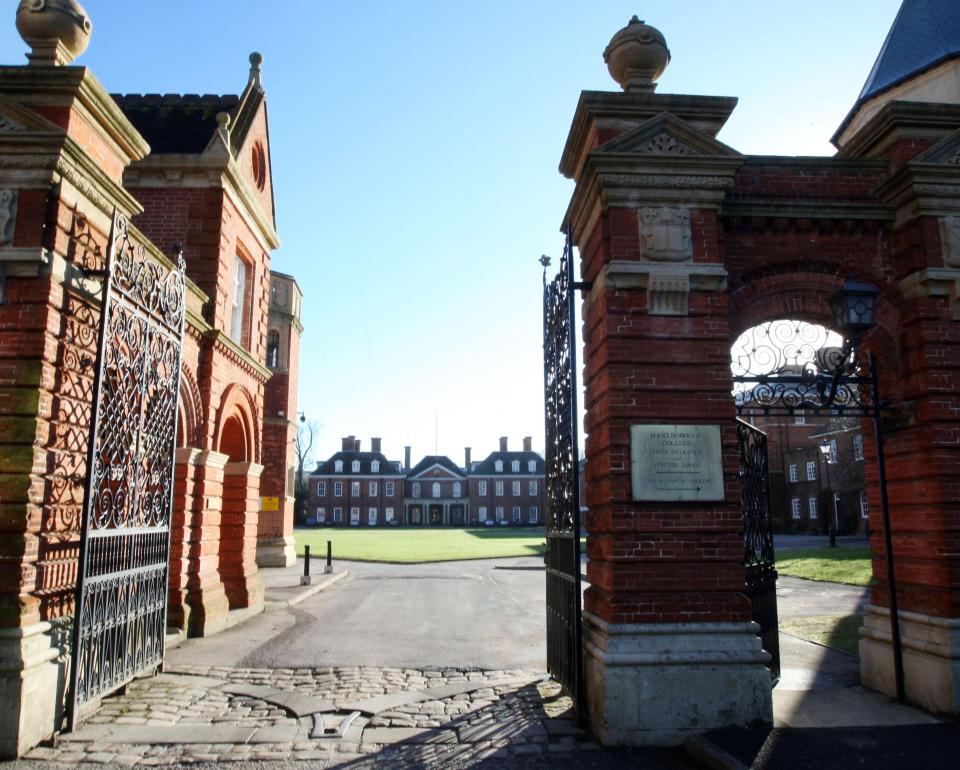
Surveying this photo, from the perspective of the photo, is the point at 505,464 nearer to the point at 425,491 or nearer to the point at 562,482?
the point at 425,491

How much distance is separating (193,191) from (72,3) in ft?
18.3

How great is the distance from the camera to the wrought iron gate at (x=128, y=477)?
6547 millimetres

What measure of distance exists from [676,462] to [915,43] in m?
8.55

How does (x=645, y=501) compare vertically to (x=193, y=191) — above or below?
below

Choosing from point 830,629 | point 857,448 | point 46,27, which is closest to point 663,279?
point 46,27

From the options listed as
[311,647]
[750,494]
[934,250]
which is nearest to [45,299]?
[311,647]

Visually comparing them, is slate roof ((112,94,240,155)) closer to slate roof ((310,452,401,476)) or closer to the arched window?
the arched window

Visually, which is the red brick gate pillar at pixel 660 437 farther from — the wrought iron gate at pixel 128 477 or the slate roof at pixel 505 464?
the slate roof at pixel 505 464

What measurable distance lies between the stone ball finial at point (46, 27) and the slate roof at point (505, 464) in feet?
282

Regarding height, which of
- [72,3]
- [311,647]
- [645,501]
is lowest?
[311,647]

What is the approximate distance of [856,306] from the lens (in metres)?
6.92

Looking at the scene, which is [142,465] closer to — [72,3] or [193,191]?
[72,3]

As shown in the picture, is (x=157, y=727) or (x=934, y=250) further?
(x=934, y=250)

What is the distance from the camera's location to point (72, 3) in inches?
285
